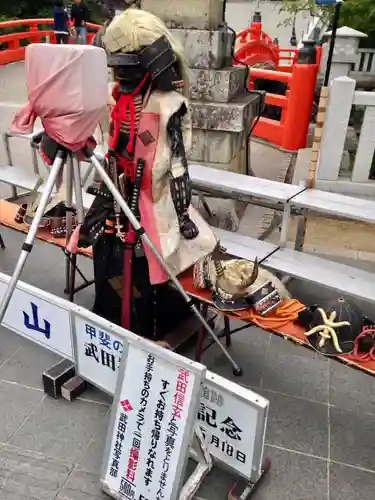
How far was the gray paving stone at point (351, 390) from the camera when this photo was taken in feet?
11.0

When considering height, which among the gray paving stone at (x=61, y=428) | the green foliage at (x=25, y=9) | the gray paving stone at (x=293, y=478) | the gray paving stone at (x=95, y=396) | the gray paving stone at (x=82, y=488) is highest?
the green foliage at (x=25, y=9)

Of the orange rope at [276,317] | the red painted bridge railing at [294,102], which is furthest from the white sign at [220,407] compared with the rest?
the red painted bridge railing at [294,102]

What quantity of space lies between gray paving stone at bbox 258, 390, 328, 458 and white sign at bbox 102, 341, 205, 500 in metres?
0.92

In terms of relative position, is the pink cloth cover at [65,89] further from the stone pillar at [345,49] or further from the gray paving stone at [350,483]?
the stone pillar at [345,49]

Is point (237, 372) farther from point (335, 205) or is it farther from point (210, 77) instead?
point (210, 77)

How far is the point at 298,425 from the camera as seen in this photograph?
10.3 feet

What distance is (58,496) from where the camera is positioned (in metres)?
2.62

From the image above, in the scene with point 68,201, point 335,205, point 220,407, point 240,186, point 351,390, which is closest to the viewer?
point 220,407

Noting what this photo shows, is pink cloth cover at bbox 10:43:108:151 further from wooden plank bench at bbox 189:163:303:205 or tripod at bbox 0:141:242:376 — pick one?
wooden plank bench at bbox 189:163:303:205

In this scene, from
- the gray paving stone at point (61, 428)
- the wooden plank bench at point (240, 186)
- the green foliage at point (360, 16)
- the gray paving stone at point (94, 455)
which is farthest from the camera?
the green foliage at point (360, 16)

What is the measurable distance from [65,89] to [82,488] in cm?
216

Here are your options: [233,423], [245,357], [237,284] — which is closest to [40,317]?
[237,284]

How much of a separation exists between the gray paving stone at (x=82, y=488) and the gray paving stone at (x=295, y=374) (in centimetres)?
137

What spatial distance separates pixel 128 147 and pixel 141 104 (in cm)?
28
